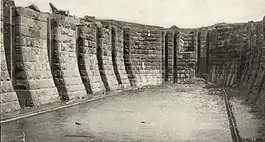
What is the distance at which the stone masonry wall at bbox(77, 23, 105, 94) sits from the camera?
1396 cm

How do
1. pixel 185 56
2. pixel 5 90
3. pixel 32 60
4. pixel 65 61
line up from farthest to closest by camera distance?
pixel 185 56, pixel 65 61, pixel 32 60, pixel 5 90

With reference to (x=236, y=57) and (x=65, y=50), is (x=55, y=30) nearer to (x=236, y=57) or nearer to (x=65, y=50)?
(x=65, y=50)

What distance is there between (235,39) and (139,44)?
248 inches

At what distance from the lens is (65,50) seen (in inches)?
493

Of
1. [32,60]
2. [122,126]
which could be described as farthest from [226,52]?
[122,126]

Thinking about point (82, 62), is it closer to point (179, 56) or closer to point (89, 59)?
point (89, 59)

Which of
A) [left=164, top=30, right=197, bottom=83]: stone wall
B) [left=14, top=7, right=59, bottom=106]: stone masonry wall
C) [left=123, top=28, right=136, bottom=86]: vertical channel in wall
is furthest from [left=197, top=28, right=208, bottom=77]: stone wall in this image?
[left=14, top=7, right=59, bottom=106]: stone masonry wall

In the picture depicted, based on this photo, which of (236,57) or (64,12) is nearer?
(64,12)

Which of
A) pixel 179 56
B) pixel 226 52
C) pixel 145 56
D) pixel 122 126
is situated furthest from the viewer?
pixel 179 56

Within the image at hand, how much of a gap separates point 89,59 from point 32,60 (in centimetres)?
445

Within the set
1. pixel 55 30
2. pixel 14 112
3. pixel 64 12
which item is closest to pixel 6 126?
pixel 14 112

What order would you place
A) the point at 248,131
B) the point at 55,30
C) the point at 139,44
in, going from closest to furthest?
the point at 248,131, the point at 55,30, the point at 139,44

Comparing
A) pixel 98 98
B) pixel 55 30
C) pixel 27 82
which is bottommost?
pixel 98 98

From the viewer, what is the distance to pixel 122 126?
692 centimetres
